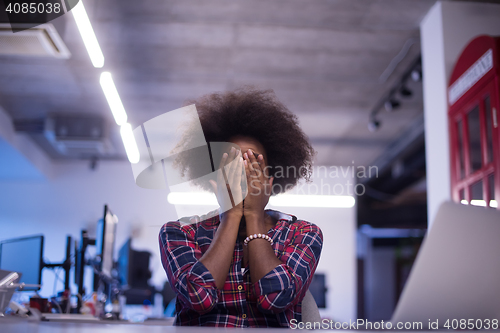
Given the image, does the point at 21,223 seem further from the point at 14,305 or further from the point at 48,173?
the point at 14,305

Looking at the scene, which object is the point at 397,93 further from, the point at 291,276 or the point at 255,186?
the point at 291,276

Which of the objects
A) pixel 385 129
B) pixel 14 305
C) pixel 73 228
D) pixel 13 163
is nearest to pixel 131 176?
pixel 73 228

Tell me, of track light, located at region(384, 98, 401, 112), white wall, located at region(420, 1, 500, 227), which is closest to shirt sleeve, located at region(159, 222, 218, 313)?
white wall, located at region(420, 1, 500, 227)

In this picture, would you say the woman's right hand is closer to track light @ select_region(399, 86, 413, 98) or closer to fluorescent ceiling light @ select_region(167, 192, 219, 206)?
fluorescent ceiling light @ select_region(167, 192, 219, 206)

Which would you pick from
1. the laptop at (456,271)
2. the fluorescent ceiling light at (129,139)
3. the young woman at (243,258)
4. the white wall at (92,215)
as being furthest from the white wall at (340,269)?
the laptop at (456,271)

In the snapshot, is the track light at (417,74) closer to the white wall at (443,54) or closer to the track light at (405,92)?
the track light at (405,92)

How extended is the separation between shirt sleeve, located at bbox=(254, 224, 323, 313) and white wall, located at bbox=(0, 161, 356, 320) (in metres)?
5.10

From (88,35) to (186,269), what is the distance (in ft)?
9.07

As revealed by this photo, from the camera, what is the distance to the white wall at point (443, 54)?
290cm

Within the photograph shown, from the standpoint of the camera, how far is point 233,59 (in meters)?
3.94

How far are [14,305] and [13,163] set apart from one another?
193 inches

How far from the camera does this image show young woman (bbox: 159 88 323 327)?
1.10 metres

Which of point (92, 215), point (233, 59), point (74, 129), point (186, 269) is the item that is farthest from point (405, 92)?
point (92, 215)

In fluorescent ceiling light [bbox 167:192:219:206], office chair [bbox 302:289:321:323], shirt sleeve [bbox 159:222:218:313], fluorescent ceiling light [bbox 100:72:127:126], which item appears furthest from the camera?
fluorescent ceiling light [bbox 100:72:127:126]
